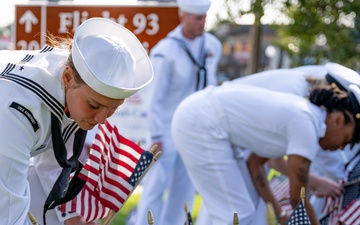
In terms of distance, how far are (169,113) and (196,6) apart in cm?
94

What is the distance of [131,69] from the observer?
410cm

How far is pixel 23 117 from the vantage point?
4039mm

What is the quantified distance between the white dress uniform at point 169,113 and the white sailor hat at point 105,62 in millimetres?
4290

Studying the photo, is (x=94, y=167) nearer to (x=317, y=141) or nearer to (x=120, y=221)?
(x=317, y=141)

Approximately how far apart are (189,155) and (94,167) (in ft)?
5.08

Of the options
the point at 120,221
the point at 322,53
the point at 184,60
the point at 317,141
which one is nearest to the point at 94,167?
the point at 317,141

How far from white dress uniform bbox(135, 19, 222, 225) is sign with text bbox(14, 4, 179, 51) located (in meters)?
1.08

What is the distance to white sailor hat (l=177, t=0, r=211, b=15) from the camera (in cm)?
848

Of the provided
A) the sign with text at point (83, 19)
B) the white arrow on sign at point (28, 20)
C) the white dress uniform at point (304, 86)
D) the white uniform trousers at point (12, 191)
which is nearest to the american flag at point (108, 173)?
the white uniform trousers at point (12, 191)

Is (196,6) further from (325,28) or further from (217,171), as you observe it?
(217,171)

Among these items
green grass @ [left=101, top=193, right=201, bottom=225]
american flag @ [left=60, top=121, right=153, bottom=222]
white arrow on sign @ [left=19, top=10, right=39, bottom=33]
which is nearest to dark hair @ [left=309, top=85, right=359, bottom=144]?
american flag @ [left=60, top=121, right=153, bottom=222]

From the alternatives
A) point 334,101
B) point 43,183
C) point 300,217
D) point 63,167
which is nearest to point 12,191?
point 63,167

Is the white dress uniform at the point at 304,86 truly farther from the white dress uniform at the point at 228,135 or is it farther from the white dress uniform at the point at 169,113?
the white dress uniform at the point at 169,113

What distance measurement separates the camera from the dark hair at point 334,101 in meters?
5.81
